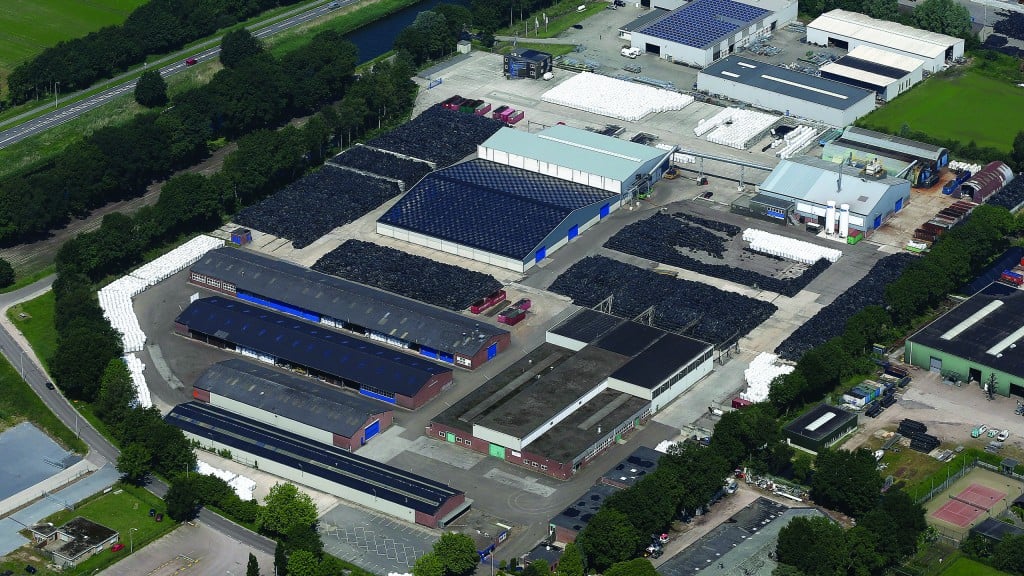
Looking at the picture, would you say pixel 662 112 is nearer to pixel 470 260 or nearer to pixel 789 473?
pixel 470 260

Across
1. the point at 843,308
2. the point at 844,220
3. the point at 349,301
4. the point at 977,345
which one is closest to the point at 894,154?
the point at 844,220

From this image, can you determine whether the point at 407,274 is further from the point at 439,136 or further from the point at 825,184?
the point at 825,184

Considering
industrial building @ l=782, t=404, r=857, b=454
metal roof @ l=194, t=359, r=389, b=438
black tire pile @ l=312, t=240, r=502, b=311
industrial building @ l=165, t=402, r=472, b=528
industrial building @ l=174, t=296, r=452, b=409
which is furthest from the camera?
black tire pile @ l=312, t=240, r=502, b=311

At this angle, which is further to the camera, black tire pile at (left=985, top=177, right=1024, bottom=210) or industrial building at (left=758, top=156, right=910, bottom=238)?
black tire pile at (left=985, top=177, right=1024, bottom=210)

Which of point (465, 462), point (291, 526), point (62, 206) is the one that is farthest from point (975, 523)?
point (62, 206)

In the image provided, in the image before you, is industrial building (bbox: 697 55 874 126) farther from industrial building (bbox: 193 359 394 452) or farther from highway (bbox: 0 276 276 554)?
highway (bbox: 0 276 276 554)

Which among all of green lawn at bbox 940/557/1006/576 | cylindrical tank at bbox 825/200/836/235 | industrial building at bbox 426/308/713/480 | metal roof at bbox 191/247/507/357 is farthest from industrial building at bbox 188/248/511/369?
green lawn at bbox 940/557/1006/576

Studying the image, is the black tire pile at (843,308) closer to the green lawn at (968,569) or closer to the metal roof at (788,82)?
the green lawn at (968,569)
